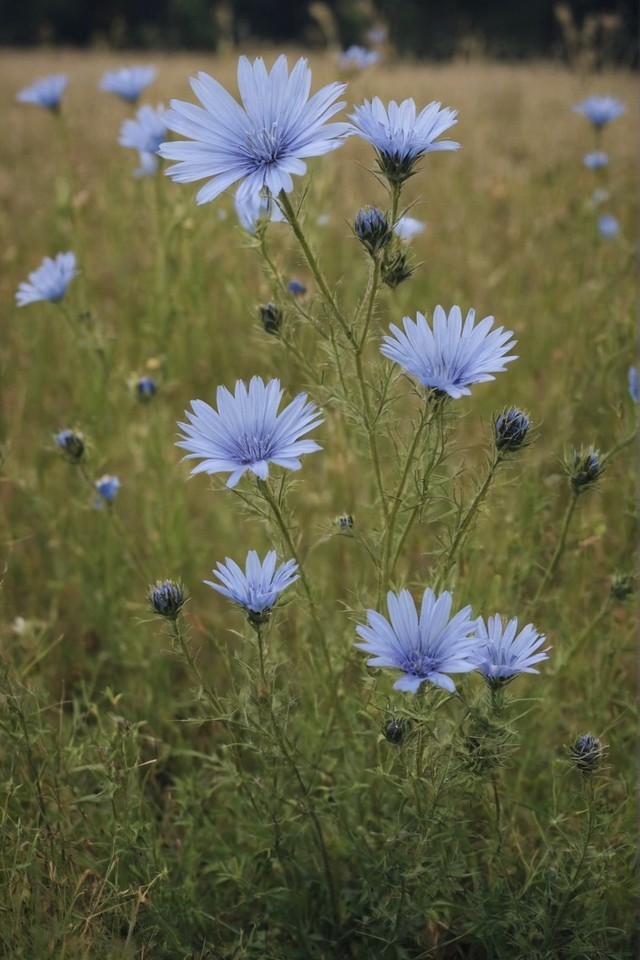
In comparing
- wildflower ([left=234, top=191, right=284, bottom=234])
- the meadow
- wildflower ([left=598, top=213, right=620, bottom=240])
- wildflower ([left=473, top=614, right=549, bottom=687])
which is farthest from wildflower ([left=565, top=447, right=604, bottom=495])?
wildflower ([left=598, top=213, right=620, bottom=240])

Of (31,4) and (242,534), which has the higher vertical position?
(31,4)

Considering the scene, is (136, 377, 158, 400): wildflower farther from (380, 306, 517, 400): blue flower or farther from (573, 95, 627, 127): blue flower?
(573, 95, 627, 127): blue flower

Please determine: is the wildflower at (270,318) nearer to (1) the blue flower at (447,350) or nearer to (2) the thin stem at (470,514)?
(1) the blue flower at (447,350)

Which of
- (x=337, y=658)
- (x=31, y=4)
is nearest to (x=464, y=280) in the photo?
(x=337, y=658)

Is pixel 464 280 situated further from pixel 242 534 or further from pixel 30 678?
pixel 30 678

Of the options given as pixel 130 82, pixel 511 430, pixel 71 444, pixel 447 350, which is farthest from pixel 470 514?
pixel 130 82

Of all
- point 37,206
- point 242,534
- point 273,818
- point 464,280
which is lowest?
point 273,818
